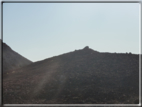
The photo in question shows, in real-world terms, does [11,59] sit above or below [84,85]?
above

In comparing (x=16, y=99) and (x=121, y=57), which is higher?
(x=121, y=57)

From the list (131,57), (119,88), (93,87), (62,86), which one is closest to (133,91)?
(119,88)

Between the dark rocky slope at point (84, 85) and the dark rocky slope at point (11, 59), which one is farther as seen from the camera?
the dark rocky slope at point (11, 59)

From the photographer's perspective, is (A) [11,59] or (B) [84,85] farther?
(A) [11,59]

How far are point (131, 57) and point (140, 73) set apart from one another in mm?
4296

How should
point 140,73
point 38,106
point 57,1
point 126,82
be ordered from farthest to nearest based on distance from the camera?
point 140,73 < point 126,82 < point 38,106 < point 57,1

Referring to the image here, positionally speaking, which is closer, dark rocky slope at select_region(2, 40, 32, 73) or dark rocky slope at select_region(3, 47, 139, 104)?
dark rocky slope at select_region(3, 47, 139, 104)

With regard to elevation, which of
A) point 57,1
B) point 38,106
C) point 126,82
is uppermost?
point 57,1

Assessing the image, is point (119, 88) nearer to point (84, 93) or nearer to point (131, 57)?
point (84, 93)

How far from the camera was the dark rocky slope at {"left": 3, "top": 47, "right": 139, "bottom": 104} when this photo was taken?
10.8m

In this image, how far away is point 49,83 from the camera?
523 inches

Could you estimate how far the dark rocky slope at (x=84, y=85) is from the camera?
35.4 feet

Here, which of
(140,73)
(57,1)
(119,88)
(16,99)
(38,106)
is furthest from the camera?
(140,73)

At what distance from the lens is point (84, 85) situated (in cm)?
1277
